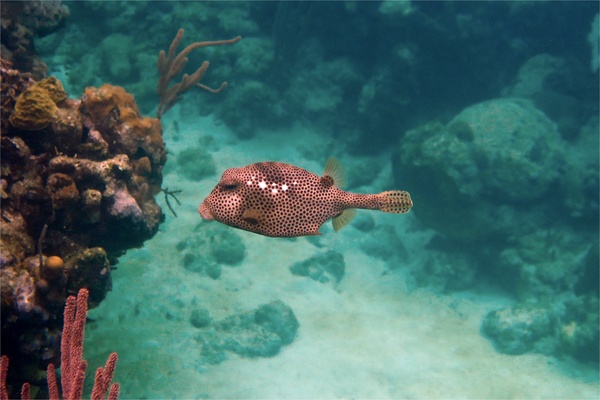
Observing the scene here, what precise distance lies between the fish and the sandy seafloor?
4828 millimetres

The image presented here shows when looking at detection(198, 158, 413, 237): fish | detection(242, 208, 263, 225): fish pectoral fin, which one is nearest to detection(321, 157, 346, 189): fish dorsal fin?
detection(198, 158, 413, 237): fish

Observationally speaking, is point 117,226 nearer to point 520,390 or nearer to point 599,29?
point 520,390

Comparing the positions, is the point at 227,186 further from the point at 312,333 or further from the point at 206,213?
the point at 312,333

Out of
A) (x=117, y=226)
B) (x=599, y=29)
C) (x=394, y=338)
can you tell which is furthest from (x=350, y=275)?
(x=599, y=29)

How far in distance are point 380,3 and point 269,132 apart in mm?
6981

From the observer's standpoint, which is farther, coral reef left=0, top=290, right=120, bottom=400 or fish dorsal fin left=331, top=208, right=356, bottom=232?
Answer: fish dorsal fin left=331, top=208, right=356, bottom=232

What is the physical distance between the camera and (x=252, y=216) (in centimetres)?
335

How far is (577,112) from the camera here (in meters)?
16.1

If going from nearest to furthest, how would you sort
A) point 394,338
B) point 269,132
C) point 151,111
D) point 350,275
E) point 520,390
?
point 520,390
point 394,338
point 350,275
point 151,111
point 269,132

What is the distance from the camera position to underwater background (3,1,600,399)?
374 inches

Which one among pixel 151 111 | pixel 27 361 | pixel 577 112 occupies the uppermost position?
pixel 577 112

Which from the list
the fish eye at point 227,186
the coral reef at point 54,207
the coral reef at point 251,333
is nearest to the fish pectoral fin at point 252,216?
the fish eye at point 227,186

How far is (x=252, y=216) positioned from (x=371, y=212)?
1236 centimetres

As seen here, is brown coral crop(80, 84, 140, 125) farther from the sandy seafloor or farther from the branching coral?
the sandy seafloor
